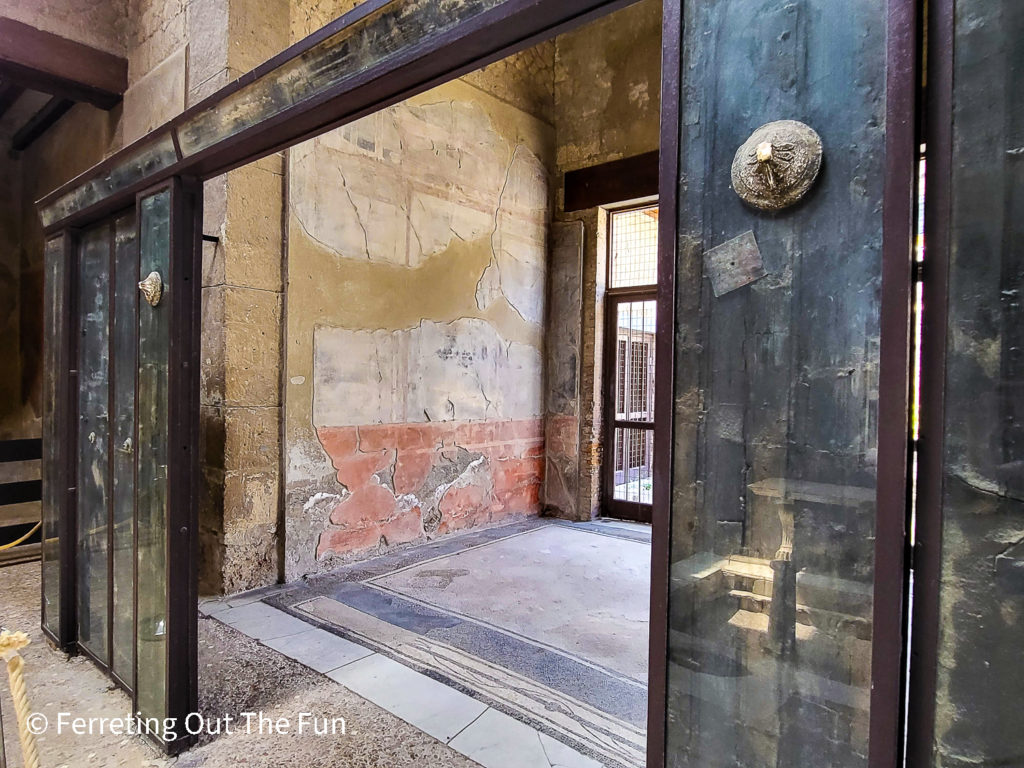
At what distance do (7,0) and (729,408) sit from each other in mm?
4739

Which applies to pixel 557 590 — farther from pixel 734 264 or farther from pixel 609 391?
pixel 734 264

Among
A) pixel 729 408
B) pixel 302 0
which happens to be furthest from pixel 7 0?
pixel 729 408

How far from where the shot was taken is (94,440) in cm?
230

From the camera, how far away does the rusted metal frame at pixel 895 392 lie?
684 millimetres

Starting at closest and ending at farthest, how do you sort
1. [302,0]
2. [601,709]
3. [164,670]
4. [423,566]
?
[164,670]
[601,709]
[302,0]
[423,566]

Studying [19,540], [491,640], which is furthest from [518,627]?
[19,540]

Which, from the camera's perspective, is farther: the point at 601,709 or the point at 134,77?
the point at 134,77

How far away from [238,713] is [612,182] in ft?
14.7

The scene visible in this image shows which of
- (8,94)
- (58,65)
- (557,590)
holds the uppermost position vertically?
(8,94)

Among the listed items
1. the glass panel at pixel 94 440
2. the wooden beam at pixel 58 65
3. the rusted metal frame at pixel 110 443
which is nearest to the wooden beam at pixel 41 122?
the wooden beam at pixel 58 65

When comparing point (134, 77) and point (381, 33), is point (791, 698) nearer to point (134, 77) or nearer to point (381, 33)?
point (381, 33)

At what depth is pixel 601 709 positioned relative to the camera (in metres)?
2.11

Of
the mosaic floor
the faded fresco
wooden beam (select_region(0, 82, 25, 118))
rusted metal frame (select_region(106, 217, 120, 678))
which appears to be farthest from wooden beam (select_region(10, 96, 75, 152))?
the mosaic floor

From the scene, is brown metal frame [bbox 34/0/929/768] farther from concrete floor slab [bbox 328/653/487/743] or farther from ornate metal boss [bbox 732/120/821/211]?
concrete floor slab [bbox 328/653/487/743]
